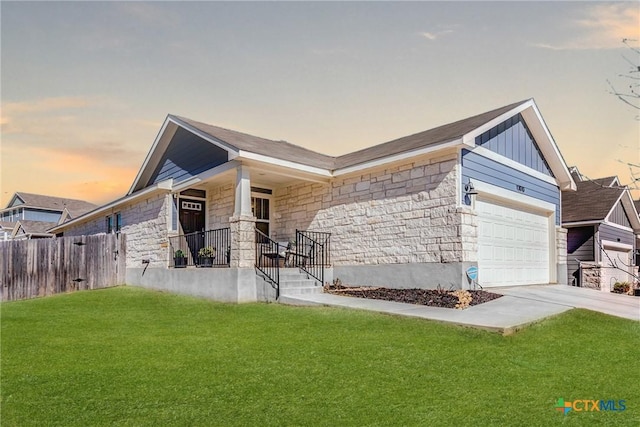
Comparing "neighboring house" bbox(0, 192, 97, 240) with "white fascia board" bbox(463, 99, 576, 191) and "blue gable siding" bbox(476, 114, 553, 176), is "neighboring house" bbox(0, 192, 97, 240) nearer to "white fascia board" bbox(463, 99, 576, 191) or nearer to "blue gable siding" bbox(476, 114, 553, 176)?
"blue gable siding" bbox(476, 114, 553, 176)

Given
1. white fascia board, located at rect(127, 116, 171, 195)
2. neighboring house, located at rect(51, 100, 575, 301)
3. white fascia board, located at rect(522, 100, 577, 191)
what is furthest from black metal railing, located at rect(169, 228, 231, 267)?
white fascia board, located at rect(522, 100, 577, 191)

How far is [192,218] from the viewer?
50.7 ft

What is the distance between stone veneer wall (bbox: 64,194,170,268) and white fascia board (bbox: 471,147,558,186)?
9527mm

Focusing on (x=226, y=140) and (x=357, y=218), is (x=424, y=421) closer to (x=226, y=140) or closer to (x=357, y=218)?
(x=357, y=218)

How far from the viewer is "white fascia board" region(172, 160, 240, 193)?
38.8ft

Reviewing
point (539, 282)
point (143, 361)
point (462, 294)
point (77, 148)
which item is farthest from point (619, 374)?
point (77, 148)

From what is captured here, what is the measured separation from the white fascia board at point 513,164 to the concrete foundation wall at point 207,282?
6.35 metres

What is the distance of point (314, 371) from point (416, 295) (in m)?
5.24

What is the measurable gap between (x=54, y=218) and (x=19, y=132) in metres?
38.1

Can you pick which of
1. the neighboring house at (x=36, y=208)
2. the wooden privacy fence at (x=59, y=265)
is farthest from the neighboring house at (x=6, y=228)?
the wooden privacy fence at (x=59, y=265)

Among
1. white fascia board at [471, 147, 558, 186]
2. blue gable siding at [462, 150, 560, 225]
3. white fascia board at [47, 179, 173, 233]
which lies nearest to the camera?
blue gable siding at [462, 150, 560, 225]

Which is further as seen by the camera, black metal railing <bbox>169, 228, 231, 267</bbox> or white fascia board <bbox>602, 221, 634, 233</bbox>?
white fascia board <bbox>602, 221, 634, 233</bbox>

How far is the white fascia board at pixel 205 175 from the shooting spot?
38.8 ft

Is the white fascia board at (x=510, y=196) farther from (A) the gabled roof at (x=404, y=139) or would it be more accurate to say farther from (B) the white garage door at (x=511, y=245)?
(A) the gabled roof at (x=404, y=139)
